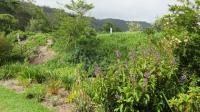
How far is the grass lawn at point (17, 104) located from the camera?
10193 mm

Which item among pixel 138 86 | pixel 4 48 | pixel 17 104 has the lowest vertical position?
pixel 17 104

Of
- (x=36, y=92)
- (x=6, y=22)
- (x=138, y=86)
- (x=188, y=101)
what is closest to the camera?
(x=188, y=101)

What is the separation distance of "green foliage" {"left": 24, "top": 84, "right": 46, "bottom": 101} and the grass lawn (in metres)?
0.17

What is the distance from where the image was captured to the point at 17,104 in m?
10.7

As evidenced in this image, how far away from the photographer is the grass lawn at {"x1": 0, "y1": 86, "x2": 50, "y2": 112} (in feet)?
33.4

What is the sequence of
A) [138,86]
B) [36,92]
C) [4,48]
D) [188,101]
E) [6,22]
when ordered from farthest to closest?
[6,22] → [4,48] → [36,92] → [138,86] → [188,101]

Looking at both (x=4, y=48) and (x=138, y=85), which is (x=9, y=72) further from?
(x=138, y=85)

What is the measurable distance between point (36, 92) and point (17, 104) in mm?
773

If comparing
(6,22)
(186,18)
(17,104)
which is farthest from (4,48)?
(6,22)

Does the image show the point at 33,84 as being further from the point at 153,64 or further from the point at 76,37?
the point at 76,37

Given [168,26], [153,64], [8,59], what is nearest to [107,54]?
[8,59]

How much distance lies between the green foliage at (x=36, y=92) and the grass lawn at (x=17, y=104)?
0.17 metres

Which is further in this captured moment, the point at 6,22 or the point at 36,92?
the point at 6,22

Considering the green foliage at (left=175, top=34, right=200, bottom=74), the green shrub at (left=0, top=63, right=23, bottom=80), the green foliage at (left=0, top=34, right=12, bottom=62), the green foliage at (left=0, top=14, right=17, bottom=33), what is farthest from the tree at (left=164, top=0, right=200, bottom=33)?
the green foliage at (left=0, top=14, right=17, bottom=33)
